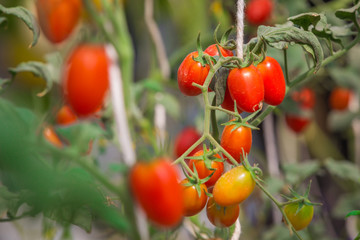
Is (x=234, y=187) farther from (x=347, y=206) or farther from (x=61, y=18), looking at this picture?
(x=347, y=206)

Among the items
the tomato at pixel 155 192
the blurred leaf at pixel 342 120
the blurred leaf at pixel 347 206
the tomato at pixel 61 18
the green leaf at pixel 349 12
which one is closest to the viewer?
the tomato at pixel 155 192

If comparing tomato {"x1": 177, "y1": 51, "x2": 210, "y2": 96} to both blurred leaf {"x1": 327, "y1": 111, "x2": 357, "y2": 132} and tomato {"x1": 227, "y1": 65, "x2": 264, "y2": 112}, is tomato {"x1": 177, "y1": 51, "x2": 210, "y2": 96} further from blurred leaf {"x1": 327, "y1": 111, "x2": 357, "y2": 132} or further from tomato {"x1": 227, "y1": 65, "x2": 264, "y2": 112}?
blurred leaf {"x1": 327, "y1": 111, "x2": 357, "y2": 132}

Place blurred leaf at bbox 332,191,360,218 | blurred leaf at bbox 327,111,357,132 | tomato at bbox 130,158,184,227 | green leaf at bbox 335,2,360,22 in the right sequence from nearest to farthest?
tomato at bbox 130,158,184,227
green leaf at bbox 335,2,360,22
blurred leaf at bbox 332,191,360,218
blurred leaf at bbox 327,111,357,132

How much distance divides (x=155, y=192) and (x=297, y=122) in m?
1.24

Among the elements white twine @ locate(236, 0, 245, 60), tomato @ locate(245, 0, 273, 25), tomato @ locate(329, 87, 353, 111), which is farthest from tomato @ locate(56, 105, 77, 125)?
tomato @ locate(329, 87, 353, 111)

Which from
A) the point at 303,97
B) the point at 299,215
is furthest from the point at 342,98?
the point at 299,215

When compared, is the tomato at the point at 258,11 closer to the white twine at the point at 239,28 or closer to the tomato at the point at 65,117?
the tomato at the point at 65,117

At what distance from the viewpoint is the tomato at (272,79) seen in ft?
1.94

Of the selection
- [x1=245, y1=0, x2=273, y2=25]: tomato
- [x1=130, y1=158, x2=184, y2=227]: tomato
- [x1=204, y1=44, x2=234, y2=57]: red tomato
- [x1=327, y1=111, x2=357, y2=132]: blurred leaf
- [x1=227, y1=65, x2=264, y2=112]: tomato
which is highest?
A: [x1=130, y1=158, x2=184, y2=227]: tomato

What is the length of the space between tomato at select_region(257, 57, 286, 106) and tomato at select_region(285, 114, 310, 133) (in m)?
0.93

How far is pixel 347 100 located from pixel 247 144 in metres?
1.12

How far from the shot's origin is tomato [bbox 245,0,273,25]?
1454 mm

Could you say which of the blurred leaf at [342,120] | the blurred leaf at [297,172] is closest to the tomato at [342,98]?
the blurred leaf at [342,120]

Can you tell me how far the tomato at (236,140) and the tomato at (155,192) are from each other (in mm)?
226
